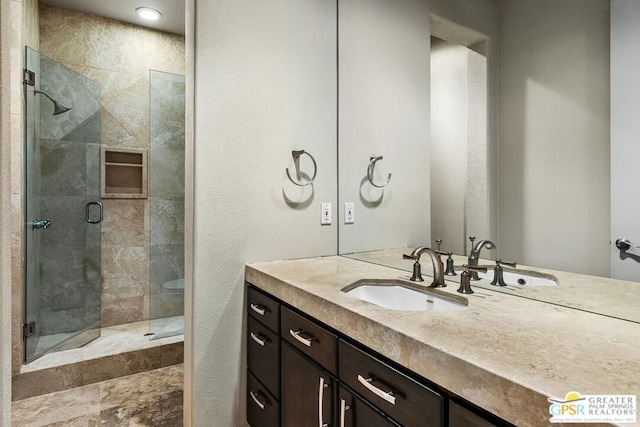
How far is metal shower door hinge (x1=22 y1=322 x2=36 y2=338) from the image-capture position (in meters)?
2.33

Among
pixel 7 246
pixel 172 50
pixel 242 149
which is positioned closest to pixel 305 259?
pixel 242 149

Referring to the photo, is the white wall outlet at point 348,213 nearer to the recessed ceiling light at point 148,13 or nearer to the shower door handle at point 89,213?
the shower door handle at point 89,213

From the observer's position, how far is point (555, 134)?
3.40 feet

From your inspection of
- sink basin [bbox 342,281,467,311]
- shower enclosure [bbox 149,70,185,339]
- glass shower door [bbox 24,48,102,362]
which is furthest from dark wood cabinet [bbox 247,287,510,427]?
glass shower door [bbox 24,48,102,362]

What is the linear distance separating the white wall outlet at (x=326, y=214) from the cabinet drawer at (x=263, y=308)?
1.90ft

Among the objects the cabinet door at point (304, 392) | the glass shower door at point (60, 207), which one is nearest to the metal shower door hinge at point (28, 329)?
the glass shower door at point (60, 207)

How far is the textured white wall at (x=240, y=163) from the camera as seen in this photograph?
1.65 meters

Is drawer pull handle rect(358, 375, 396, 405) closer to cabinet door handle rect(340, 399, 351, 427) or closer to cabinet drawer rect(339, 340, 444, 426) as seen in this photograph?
cabinet drawer rect(339, 340, 444, 426)

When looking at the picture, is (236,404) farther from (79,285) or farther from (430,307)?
(79,285)

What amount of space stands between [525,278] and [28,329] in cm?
302

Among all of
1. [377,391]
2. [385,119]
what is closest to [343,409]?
[377,391]

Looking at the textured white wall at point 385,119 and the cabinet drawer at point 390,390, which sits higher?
the textured white wall at point 385,119

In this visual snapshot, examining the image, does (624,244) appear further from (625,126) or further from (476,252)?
(476,252)

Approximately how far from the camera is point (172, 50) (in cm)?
329
